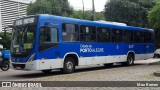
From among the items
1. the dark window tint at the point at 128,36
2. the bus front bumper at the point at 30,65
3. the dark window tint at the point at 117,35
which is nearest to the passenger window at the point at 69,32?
the bus front bumper at the point at 30,65

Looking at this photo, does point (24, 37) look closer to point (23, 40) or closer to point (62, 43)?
point (23, 40)

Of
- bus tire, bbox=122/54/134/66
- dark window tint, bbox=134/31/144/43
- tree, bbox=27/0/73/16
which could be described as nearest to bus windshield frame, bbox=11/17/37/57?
bus tire, bbox=122/54/134/66

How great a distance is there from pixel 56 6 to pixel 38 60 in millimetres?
37671

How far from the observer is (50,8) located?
50594 millimetres

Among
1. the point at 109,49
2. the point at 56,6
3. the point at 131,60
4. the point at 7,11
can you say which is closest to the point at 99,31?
the point at 109,49

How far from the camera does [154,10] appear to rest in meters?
24.9

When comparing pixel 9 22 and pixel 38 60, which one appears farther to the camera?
pixel 9 22

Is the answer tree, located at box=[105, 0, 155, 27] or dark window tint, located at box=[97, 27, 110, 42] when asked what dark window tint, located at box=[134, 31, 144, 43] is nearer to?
dark window tint, located at box=[97, 27, 110, 42]

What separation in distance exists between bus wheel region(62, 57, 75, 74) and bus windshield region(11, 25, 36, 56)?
241 cm

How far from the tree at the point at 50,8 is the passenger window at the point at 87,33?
31.5 metres

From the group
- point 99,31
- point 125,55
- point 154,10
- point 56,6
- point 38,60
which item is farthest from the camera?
point 56,6

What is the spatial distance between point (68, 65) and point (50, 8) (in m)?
34.2

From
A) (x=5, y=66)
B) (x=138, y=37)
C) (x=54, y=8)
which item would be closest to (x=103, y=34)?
(x=138, y=37)

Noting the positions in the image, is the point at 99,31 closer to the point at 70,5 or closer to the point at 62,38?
the point at 62,38
